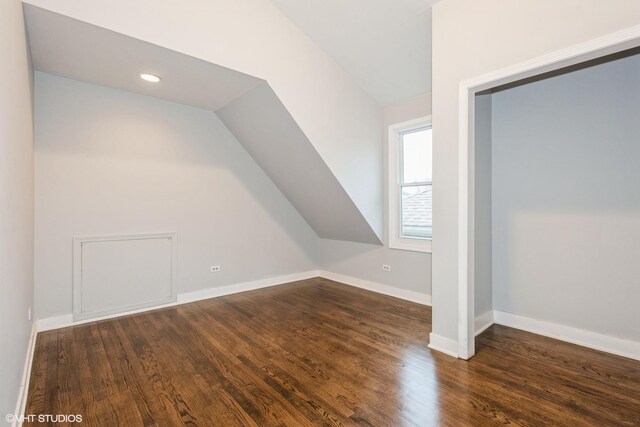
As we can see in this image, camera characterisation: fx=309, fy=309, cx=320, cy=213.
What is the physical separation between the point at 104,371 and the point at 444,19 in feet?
12.8

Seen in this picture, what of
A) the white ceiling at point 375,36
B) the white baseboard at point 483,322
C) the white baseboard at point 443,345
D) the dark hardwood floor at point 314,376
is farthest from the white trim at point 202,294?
the white ceiling at point 375,36

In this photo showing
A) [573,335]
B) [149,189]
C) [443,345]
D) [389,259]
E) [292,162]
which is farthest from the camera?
[389,259]

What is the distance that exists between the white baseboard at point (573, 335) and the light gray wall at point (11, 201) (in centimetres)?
383

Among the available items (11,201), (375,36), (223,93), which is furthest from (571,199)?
(11,201)

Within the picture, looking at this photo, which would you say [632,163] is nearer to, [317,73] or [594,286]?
[594,286]

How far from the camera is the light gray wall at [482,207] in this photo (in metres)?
3.04

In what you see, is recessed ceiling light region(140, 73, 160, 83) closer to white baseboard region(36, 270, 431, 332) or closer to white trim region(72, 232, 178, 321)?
white trim region(72, 232, 178, 321)

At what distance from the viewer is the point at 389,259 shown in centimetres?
432

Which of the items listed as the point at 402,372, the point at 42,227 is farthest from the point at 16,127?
the point at 402,372

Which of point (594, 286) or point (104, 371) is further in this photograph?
point (594, 286)

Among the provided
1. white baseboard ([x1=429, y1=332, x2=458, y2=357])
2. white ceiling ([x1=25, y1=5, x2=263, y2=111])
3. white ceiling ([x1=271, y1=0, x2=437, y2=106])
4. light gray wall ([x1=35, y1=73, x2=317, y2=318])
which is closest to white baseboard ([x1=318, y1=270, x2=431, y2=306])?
light gray wall ([x1=35, y1=73, x2=317, y2=318])

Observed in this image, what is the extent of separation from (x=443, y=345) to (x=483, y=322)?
77 cm

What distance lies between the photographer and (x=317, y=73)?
3455 millimetres

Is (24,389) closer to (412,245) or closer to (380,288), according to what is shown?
(380,288)
